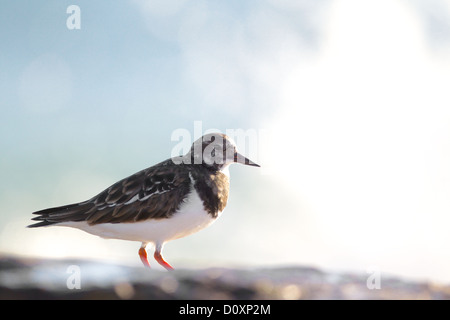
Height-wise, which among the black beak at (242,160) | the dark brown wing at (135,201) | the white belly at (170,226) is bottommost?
the white belly at (170,226)

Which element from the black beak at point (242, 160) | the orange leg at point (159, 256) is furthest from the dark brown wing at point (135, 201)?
the black beak at point (242, 160)

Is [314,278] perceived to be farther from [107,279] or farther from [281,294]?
[107,279]

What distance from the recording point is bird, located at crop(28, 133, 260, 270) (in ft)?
28.0

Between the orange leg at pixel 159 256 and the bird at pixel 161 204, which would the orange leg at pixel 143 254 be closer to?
the bird at pixel 161 204

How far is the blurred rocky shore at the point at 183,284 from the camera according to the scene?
5.29 meters

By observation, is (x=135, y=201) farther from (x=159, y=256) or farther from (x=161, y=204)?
(x=159, y=256)

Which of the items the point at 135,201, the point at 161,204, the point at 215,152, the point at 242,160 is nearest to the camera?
the point at 161,204

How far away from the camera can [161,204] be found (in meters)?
8.63

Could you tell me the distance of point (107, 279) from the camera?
5586mm

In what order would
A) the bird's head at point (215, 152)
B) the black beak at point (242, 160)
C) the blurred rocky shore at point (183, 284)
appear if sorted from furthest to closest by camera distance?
1. the black beak at point (242, 160)
2. the bird's head at point (215, 152)
3. the blurred rocky shore at point (183, 284)

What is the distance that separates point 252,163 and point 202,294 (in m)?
4.33

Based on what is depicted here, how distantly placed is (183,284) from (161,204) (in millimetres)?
2943

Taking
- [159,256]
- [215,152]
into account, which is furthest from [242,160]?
[159,256]
